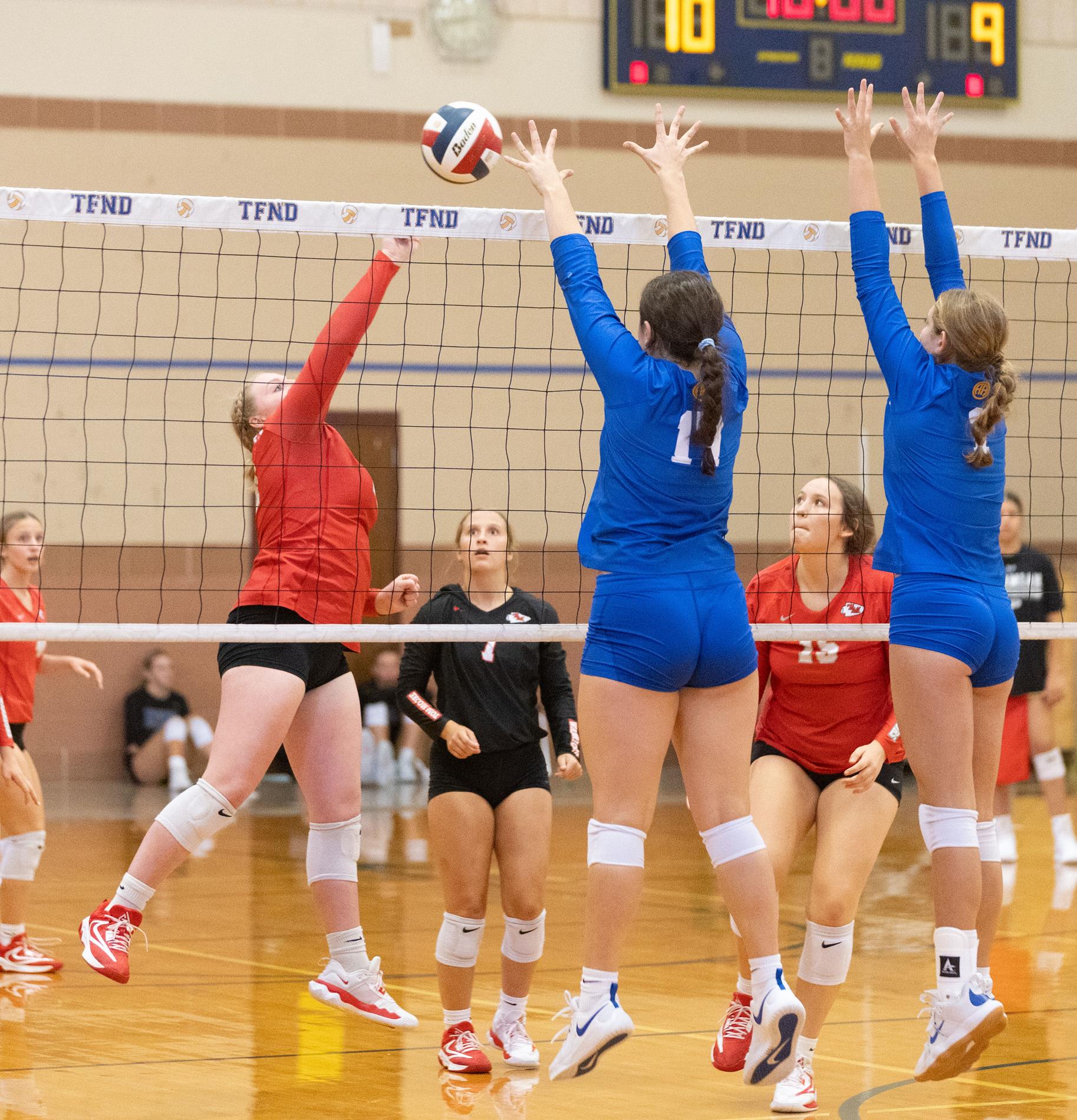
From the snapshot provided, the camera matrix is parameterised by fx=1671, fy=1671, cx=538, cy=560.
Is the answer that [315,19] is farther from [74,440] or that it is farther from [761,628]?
[761,628]

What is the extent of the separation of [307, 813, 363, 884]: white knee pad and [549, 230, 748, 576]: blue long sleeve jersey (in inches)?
51.5

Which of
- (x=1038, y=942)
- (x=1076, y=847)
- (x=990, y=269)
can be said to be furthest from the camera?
(x=990, y=269)

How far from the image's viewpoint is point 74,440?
1220 centimetres

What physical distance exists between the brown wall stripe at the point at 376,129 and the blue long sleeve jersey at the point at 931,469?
8886 millimetres

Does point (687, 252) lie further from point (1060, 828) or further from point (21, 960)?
point (1060, 828)

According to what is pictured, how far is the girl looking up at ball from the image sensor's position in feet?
11.9

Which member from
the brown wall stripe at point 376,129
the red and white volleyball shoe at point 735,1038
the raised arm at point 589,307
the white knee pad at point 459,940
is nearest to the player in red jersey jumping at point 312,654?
the white knee pad at point 459,940

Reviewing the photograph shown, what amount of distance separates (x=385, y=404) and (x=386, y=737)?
2.51m

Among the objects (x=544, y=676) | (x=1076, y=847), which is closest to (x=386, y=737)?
(x=1076, y=847)


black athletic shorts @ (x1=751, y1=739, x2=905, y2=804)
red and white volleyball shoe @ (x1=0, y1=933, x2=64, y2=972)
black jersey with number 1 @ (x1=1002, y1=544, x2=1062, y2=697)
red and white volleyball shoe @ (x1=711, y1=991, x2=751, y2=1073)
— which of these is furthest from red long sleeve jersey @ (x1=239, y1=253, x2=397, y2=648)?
black jersey with number 1 @ (x1=1002, y1=544, x2=1062, y2=697)

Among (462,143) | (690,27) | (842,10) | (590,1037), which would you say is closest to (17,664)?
(462,143)

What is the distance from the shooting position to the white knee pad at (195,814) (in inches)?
170

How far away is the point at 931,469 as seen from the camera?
3965 mm

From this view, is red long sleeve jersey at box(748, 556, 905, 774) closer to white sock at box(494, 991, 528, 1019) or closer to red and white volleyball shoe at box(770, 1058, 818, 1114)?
red and white volleyball shoe at box(770, 1058, 818, 1114)
